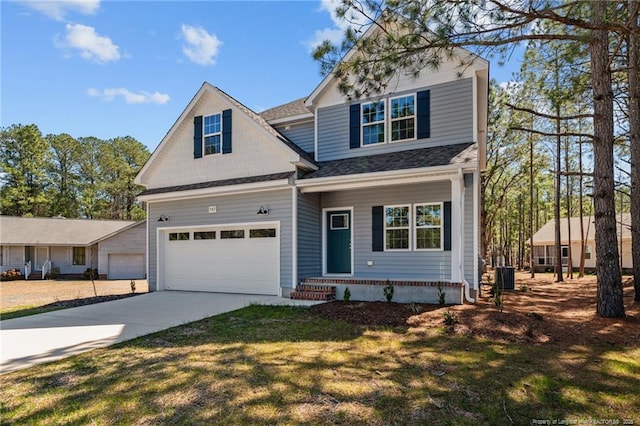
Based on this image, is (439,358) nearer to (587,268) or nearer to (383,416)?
(383,416)

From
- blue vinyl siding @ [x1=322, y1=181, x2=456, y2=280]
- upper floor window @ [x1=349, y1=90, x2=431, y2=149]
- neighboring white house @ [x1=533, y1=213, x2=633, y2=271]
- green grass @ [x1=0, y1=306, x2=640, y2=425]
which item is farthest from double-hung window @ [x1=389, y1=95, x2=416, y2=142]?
neighboring white house @ [x1=533, y1=213, x2=633, y2=271]

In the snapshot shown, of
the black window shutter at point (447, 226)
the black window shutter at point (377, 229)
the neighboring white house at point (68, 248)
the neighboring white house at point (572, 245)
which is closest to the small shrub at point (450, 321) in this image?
the black window shutter at point (447, 226)

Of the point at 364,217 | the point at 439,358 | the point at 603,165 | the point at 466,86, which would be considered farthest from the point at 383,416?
the point at 466,86

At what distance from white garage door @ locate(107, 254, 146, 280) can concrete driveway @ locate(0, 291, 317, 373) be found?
1538 cm

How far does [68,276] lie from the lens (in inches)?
1045

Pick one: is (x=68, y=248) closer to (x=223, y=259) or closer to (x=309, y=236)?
(x=223, y=259)

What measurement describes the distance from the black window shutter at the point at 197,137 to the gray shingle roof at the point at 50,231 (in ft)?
50.5

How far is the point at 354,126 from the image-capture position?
11844 mm

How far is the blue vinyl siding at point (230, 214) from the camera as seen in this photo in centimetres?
1098

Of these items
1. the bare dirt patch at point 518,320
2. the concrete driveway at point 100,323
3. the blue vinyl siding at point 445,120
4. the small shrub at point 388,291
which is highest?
the blue vinyl siding at point 445,120

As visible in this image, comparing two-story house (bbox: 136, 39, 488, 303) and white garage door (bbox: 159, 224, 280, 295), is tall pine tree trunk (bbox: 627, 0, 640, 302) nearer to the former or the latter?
two-story house (bbox: 136, 39, 488, 303)

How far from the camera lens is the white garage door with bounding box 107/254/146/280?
24.9 metres

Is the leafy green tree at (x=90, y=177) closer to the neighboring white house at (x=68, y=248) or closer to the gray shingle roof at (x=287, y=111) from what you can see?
the neighboring white house at (x=68, y=248)

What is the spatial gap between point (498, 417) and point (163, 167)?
13.1 m
